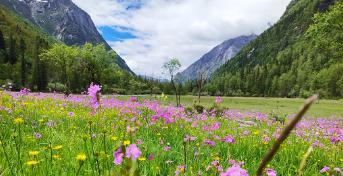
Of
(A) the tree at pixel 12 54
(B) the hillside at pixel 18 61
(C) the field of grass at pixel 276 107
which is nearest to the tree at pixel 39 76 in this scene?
(B) the hillside at pixel 18 61

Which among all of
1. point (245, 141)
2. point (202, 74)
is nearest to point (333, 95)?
point (202, 74)

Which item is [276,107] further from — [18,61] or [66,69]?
[18,61]

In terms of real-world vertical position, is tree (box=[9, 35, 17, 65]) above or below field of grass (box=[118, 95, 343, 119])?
above

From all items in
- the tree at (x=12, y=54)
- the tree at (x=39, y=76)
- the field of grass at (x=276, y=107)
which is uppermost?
the tree at (x=12, y=54)

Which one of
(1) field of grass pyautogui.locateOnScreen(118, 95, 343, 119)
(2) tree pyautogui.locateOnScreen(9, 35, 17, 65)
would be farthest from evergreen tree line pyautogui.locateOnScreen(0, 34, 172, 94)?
(1) field of grass pyautogui.locateOnScreen(118, 95, 343, 119)

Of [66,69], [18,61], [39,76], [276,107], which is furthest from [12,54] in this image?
[276,107]

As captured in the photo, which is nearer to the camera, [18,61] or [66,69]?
[66,69]

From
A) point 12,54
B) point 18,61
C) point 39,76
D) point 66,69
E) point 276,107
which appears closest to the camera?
point 276,107

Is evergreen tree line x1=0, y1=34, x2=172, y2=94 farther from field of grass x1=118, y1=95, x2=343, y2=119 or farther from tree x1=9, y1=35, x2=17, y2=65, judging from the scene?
field of grass x1=118, y1=95, x2=343, y2=119

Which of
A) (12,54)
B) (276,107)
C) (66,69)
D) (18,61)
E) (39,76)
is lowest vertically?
(276,107)

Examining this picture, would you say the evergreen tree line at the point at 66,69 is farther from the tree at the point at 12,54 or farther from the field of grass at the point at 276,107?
the field of grass at the point at 276,107

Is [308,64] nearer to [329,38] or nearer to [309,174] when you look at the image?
[329,38]

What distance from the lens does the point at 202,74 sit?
16391 millimetres

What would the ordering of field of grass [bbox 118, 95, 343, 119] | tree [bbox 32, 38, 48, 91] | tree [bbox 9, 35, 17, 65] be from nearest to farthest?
field of grass [bbox 118, 95, 343, 119] → tree [bbox 32, 38, 48, 91] → tree [bbox 9, 35, 17, 65]
